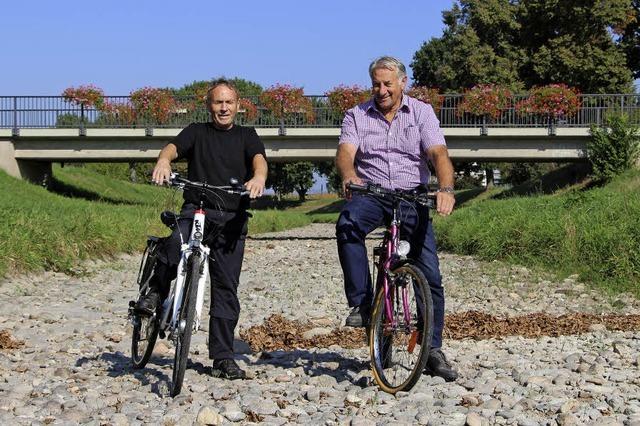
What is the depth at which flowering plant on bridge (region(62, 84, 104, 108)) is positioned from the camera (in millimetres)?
37031

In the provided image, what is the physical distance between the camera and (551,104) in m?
36.0

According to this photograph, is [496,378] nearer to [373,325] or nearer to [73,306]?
[373,325]

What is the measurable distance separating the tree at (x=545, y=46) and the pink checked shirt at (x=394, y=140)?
46627mm

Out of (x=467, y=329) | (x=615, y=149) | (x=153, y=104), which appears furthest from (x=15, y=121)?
(x=467, y=329)

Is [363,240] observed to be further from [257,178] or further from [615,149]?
[615,149]

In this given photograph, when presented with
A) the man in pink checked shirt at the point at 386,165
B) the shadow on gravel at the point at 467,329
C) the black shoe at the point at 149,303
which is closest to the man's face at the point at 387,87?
the man in pink checked shirt at the point at 386,165

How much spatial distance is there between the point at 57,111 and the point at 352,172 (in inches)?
1333

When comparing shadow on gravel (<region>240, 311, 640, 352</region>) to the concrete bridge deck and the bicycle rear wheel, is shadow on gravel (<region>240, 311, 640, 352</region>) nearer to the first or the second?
the bicycle rear wheel

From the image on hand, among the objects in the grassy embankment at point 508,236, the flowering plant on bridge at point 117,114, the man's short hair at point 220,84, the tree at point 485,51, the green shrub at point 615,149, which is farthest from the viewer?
the tree at point 485,51

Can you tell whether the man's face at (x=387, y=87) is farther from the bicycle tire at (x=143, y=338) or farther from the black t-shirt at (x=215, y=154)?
the bicycle tire at (x=143, y=338)

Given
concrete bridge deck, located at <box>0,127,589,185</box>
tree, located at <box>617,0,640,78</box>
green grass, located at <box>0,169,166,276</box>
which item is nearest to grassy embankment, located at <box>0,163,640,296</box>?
green grass, located at <box>0,169,166,276</box>

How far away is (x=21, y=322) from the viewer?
370 inches

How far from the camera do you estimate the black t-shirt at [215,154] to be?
6.38 meters

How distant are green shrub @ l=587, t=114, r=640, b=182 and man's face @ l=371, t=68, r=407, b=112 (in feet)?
97.5
